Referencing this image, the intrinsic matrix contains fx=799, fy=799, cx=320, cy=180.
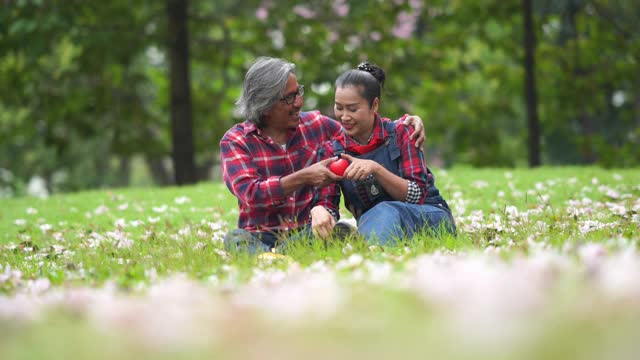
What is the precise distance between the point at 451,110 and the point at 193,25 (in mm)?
6305

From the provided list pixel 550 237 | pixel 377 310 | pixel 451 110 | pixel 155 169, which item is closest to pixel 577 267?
pixel 377 310

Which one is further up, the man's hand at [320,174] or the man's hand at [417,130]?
the man's hand at [417,130]

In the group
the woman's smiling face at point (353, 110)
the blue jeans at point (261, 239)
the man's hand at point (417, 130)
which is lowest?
Result: the blue jeans at point (261, 239)

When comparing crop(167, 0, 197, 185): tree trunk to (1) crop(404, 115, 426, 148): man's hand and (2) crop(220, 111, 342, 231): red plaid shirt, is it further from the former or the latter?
(1) crop(404, 115, 426, 148): man's hand

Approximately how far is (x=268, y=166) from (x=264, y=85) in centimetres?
65

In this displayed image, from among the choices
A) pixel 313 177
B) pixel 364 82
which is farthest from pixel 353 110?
pixel 313 177

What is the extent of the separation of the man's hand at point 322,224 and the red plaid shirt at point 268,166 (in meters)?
0.32

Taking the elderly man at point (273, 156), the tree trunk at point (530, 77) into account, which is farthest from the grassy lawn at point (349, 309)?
the tree trunk at point (530, 77)

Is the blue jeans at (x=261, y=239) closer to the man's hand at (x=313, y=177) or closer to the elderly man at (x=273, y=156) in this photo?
the elderly man at (x=273, y=156)

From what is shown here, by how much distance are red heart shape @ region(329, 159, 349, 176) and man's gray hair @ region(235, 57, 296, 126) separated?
0.72m

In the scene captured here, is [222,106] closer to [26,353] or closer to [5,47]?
[5,47]

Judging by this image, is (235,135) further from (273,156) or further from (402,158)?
(402,158)

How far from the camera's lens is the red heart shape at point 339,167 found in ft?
17.8

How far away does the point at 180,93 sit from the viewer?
1519cm
